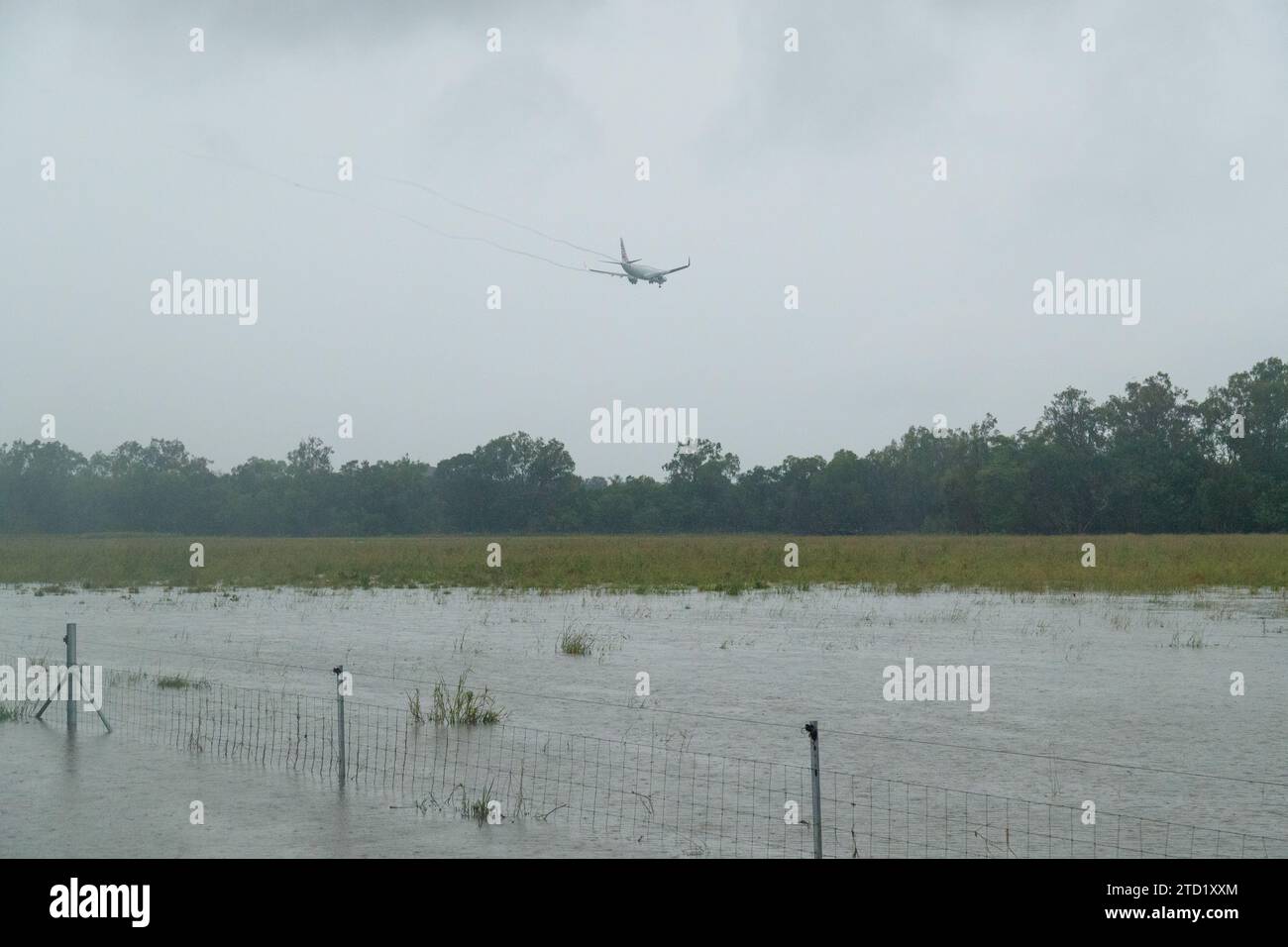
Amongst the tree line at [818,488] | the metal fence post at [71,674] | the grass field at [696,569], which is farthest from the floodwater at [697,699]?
the tree line at [818,488]

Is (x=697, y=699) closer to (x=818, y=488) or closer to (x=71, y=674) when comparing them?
(x=71, y=674)

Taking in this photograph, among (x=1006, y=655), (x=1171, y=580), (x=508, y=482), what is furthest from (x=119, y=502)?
(x=1006, y=655)

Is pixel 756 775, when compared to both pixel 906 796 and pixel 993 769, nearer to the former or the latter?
pixel 906 796

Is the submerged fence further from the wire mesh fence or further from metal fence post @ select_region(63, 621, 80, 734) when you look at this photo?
metal fence post @ select_region(63, 621, 80, 734)

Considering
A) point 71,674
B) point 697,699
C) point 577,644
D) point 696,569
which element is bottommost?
point 697,699

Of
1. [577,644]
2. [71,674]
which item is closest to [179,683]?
[71,674]
